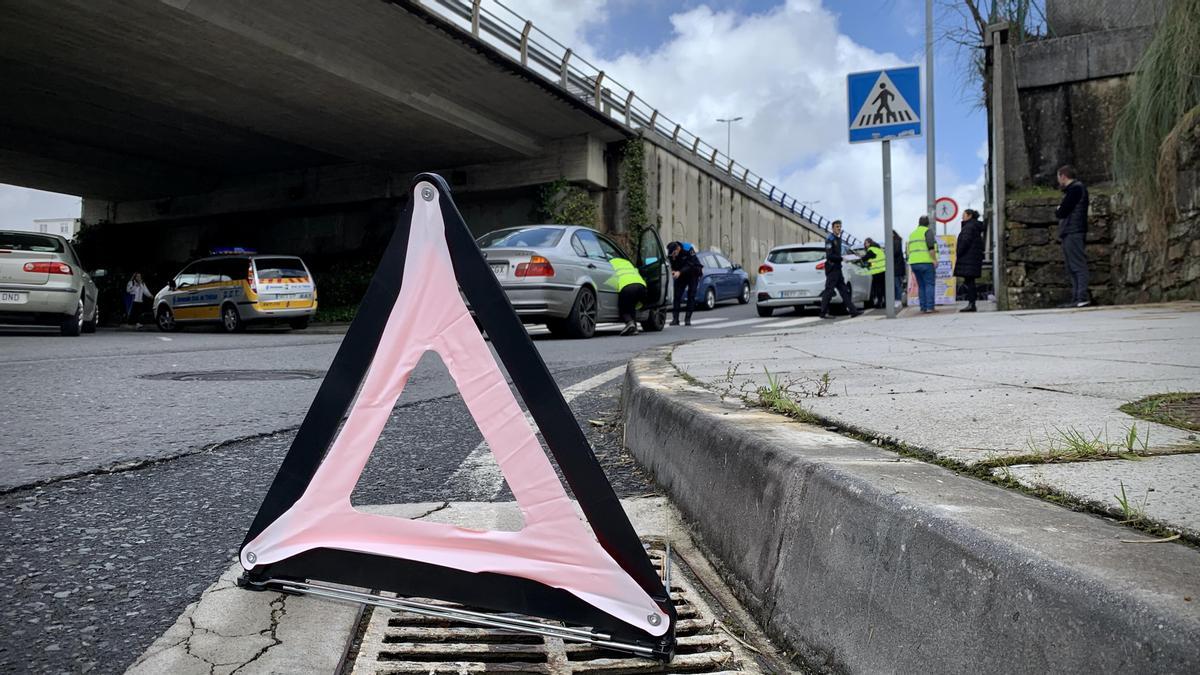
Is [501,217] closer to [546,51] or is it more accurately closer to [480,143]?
[480,143]

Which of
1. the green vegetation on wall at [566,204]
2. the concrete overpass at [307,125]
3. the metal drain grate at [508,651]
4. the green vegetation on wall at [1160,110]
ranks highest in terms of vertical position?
the concrete overpass at [307,125]

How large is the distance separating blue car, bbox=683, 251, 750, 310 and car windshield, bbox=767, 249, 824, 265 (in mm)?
4692

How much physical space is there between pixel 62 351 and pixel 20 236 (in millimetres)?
5262

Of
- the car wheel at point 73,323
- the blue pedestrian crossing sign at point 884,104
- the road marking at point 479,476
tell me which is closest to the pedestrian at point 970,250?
the blue pedestrian crossing sign at point 884,104

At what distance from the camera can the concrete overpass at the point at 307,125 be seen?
53.9ft

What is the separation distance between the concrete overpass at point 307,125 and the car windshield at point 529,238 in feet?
21.6

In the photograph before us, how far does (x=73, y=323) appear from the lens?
13734 mm

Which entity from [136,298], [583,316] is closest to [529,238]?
[583,316]

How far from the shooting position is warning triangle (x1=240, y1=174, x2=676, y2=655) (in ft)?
6.36

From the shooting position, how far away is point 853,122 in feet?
35.3

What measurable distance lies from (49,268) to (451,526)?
13506mm

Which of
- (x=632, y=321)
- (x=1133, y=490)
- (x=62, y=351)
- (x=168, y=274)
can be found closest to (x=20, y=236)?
(x=62, y=351)

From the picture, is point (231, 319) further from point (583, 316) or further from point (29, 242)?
point (583, 316)

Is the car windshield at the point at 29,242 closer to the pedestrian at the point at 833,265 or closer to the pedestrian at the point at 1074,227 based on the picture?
the pedestrian at the point at 833,265
